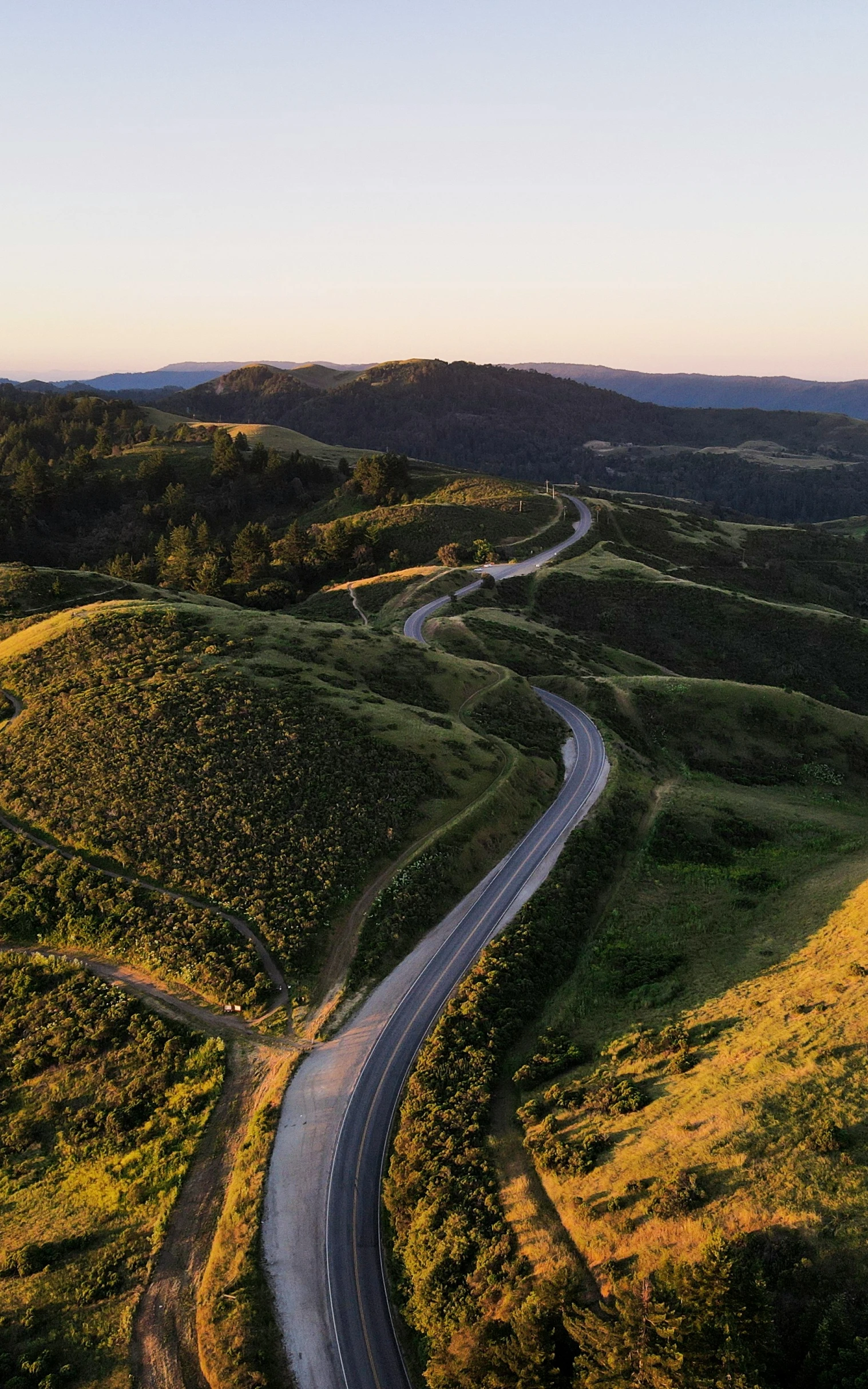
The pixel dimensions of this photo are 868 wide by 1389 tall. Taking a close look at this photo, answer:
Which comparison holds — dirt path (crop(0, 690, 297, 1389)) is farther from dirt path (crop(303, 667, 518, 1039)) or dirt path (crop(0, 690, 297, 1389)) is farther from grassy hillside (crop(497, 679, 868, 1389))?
grassy hillside (crop(497, 679, 868, 1389))

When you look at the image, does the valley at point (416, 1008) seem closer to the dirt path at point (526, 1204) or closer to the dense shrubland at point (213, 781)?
the dirt path at point (526, 1204)

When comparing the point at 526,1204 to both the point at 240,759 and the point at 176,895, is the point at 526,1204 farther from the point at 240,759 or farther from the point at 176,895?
the point at 240,759

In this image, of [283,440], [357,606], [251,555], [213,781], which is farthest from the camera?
[283,440]

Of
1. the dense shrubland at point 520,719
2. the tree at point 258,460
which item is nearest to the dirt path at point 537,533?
the dense shrubland at point 520,719

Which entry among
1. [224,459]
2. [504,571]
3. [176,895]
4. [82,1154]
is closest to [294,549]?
[504,571]

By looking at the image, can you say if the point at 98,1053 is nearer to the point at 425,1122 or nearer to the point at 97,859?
the point at 97,859

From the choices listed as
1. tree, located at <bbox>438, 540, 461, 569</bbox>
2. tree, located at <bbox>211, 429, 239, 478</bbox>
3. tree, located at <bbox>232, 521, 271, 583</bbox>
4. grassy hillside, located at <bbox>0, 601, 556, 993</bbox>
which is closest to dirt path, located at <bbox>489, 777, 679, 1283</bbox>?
grassy hillside, located at <bbox>0, 601, 556, 993</bbox>

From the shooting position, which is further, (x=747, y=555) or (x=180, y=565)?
(x=747, y=555)
